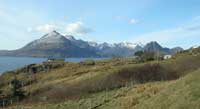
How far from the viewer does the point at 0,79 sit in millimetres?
123250

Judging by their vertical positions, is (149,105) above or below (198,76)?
below

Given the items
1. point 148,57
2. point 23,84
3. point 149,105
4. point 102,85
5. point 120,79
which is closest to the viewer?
point 149,105

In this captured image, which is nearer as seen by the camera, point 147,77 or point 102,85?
point 102,85

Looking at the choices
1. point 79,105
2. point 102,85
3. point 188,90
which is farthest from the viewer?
point 102,85

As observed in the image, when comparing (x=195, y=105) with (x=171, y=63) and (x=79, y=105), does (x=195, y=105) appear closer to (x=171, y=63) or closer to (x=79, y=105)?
(x=79, y=105)

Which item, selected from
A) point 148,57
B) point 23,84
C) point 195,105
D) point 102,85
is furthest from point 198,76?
point 148,57

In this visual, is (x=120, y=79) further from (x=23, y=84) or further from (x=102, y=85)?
(x=23, y=84)

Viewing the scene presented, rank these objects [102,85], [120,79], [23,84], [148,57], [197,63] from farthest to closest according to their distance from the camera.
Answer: [148,57]
[23,84]
[197,63]
[120,79]
[102,85]

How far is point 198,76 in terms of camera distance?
22562mm

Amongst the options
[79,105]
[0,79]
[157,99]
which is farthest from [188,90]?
[0,79]

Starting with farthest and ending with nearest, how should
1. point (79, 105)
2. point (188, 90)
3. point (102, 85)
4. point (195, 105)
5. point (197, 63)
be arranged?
point (197, 63)
point (102, 85)
point (79, 105)
point (188, 90)
point (195, 105)

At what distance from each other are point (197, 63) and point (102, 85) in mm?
22466

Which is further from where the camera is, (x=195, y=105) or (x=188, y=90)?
(x=188, y=90)

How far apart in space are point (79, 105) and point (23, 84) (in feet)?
215
